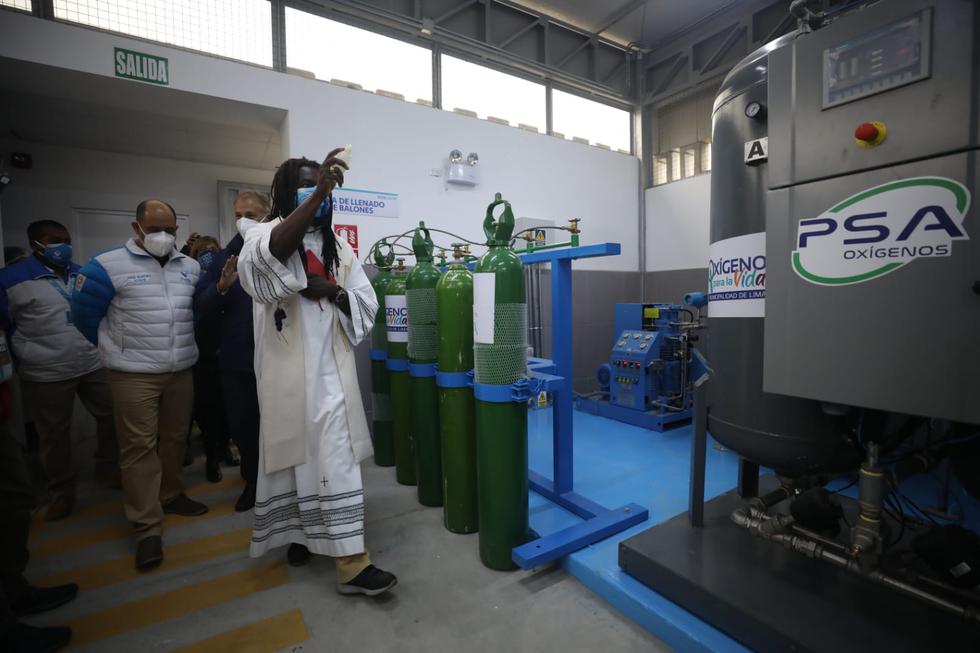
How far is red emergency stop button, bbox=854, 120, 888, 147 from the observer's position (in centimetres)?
103

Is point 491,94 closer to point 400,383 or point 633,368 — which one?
point 633,368

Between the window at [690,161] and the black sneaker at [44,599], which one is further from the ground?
the window at [690,161]

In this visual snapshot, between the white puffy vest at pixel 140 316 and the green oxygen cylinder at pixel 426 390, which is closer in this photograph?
the white puffy vest at pixel 140 316

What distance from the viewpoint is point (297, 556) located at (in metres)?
1.99

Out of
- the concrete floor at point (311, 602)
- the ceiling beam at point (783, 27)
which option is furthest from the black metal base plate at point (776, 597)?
the ceiling beam at point (783, 27)

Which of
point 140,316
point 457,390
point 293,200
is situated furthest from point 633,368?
point 140,316

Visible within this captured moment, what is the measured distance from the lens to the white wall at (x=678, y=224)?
5008 millimetres

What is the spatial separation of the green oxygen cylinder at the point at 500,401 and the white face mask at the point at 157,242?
1478 millimetres

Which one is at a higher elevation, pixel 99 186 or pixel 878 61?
pixel 99 186

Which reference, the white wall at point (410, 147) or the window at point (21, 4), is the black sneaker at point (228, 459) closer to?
the white wall at point (410, 147)

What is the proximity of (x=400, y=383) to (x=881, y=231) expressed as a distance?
93.0 inches

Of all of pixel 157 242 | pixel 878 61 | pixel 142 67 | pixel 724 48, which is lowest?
pixel 157 242

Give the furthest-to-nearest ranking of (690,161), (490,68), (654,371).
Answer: (690,161) < (490,68) < (654,371)

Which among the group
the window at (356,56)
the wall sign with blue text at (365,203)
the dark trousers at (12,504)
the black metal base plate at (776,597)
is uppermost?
the window at (356,56)
